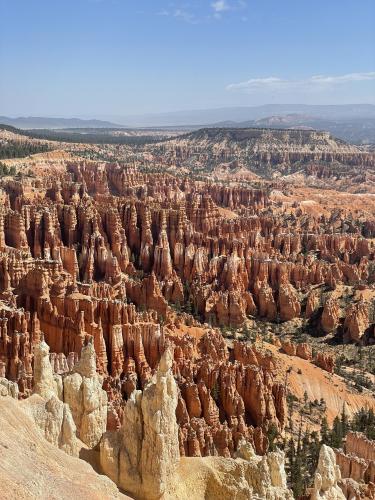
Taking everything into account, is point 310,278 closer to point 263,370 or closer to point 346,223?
point 263,370

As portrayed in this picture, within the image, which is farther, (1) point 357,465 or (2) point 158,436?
(1) point 357,465

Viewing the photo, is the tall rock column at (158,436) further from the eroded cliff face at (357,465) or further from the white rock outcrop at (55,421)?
the eroded cliff face at (357,465)

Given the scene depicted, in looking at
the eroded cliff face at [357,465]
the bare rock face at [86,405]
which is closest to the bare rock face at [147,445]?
the bare rock face at [86,405]

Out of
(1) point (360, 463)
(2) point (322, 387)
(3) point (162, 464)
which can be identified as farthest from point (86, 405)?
(2) point (322, 387)

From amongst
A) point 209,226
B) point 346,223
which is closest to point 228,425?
point 209,226

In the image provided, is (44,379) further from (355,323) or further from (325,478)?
(355,323)
